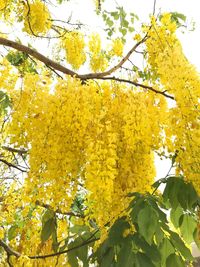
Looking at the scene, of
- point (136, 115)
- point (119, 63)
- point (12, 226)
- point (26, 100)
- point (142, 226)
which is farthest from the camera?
point (12, 226)

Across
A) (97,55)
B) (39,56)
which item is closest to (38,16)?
(97,55)

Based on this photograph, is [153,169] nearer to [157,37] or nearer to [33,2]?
[157,37]

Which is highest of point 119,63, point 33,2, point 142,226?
point 33,2

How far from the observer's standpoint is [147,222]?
5.00 ft

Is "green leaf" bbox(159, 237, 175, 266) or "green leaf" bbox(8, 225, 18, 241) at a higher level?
"green leaf" bbox(8, 225, 18, 241)

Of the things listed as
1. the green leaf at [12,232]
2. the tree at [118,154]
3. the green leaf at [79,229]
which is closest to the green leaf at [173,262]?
the tree at [118,154]

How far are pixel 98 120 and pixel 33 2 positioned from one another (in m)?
2.40

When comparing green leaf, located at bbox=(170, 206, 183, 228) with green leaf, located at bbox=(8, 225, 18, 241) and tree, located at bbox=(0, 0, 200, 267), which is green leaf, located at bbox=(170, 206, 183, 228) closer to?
tree, located at bbox=(0, 0, 200, 267)

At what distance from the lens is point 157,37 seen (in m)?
2.28

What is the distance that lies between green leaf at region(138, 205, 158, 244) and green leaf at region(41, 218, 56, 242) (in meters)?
0.81

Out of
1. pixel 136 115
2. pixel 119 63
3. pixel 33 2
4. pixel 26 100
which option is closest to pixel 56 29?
pixel 33 2

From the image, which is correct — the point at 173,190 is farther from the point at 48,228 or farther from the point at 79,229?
the point at 48,228

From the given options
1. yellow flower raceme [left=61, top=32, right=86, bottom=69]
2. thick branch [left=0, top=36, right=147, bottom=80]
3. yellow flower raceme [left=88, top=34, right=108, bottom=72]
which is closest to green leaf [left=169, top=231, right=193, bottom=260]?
thick branch [left=0, top=36, right=147, bottom=80]

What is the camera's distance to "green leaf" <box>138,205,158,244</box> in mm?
1486
